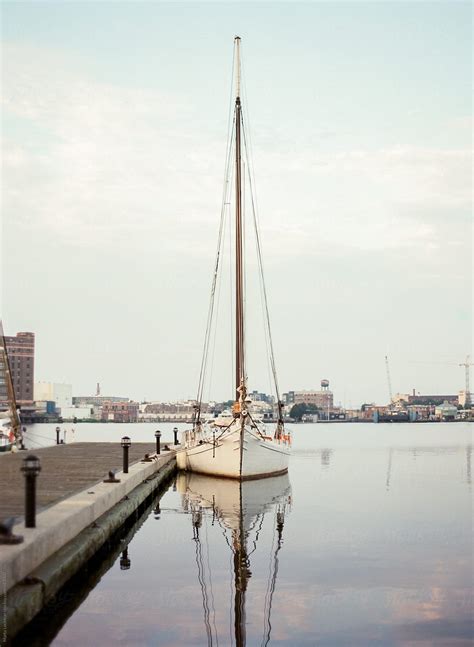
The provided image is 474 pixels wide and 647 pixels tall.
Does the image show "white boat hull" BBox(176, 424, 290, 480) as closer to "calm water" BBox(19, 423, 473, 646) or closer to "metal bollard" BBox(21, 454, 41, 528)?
"calm water" BBox(19, 423, 473, 646)

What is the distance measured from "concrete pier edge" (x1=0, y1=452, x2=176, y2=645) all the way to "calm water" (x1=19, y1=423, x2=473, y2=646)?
602mm

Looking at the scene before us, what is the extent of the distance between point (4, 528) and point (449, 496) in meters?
24.7

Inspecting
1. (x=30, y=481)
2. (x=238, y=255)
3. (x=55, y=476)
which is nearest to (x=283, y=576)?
(x=30, y=481)

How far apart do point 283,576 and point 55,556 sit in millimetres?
5237

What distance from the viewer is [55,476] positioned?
2278 cm

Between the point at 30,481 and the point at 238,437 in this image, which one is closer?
the point at 30,481

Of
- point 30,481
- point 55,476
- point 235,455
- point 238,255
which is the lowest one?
point 235,455

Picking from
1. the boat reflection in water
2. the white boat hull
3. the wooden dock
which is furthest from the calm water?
the white boat hull

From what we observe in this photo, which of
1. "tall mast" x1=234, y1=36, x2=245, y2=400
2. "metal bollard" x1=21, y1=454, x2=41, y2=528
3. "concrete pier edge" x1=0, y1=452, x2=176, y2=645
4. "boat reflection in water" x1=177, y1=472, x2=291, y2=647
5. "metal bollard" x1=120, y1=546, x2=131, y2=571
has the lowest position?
"boat reflection in water" x1=177, y1=472, x2=291, y2=647

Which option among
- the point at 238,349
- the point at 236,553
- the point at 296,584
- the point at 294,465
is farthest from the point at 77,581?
the point at 294,465

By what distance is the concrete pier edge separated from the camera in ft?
32.1

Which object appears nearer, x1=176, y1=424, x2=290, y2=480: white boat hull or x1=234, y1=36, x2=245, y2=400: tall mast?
x1=176, y1=424, x2=290, y2=480: white boat hull

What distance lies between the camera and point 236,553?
59.2ft

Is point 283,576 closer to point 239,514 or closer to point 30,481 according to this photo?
point 30,481
